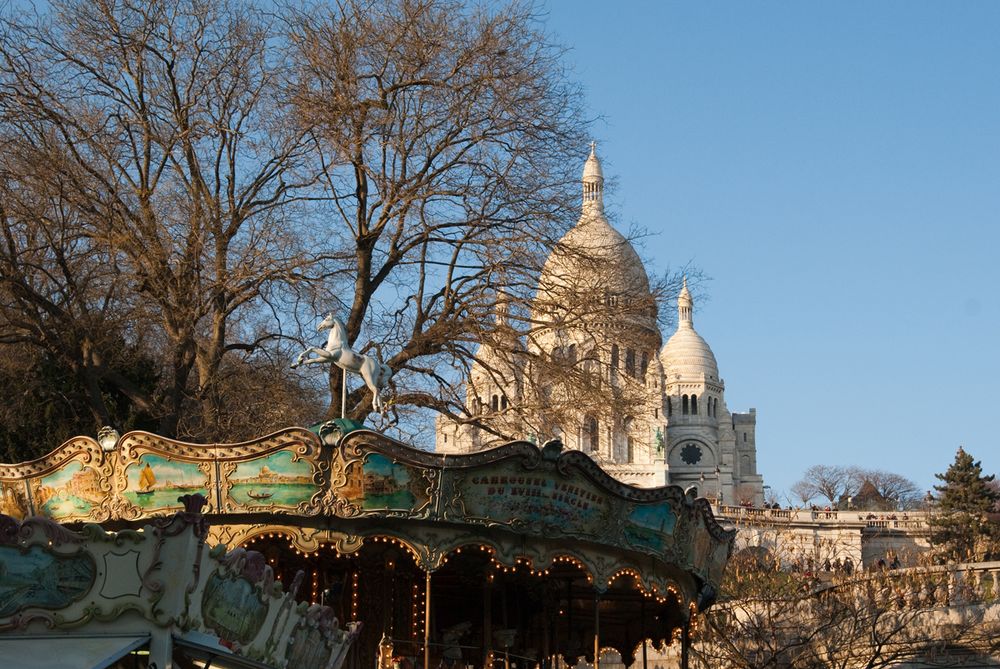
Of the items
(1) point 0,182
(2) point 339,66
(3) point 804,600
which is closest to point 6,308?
(1) point 0,182

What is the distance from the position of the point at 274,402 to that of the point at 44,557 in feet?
45.4

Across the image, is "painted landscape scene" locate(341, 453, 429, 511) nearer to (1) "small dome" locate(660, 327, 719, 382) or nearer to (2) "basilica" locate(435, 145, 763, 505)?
(2) "basilica" locate(435, 145, 763, 505)

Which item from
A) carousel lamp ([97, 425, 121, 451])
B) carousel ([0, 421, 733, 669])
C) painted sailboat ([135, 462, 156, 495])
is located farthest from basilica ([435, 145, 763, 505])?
carousel lamp ([97, 425, 121, 451])

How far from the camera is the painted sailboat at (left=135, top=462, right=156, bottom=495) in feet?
58.8

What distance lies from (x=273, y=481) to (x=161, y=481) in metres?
1.32

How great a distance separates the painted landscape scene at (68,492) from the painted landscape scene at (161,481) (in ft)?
1.80

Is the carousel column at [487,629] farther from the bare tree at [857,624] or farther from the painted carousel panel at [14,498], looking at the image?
the bare tree at [857,624]

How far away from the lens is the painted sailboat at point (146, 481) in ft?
58.8

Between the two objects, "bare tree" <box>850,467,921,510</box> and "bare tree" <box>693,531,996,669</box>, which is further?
"bare tree" <box>850,467,921,510</box>

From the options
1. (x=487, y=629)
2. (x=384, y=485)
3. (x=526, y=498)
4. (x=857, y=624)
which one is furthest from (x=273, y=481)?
(x=857, y=624)

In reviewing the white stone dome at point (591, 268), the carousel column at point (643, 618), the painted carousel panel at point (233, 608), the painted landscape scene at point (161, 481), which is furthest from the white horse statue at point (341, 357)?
the carousel column at point (643, 618)

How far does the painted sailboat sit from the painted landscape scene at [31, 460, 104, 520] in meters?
0.59

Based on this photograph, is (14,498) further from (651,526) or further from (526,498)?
(651,526)

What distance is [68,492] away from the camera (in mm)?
18484
